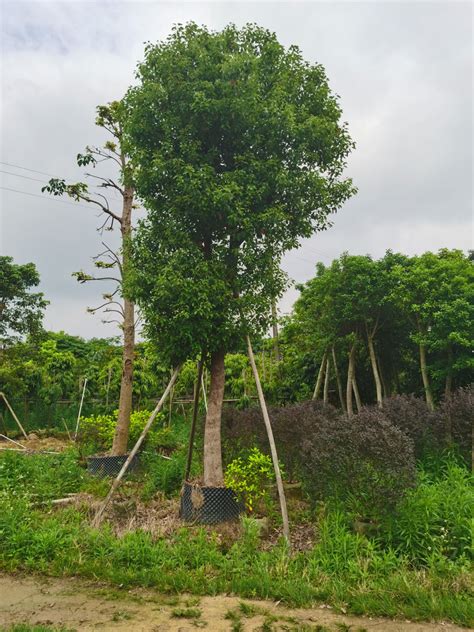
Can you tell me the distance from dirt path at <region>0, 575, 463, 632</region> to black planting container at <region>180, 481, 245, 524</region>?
1.75 meters

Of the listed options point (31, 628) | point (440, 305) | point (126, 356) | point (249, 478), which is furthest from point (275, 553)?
point (440, 305)

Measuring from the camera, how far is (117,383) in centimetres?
1611

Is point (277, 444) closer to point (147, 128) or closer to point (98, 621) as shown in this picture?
point (98, 621)

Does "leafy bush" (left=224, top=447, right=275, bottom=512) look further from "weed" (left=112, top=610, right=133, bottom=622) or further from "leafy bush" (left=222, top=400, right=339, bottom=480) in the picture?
"weed" (left=112, top=610, right=133, bottom=622)

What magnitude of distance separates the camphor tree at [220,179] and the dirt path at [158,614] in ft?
8.24

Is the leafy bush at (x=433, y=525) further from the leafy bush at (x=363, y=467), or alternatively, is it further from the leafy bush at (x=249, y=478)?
the leafy bush at (x=249, y=478)

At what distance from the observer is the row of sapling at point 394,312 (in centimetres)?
1223

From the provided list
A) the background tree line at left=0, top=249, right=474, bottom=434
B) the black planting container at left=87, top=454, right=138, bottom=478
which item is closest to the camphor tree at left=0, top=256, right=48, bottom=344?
the background tree line at left=0, top=249, right=474, bottom=434

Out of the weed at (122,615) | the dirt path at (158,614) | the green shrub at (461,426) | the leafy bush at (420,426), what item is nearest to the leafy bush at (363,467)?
the dirt path at (158,614)

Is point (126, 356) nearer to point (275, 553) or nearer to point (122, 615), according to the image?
point (275, 553)

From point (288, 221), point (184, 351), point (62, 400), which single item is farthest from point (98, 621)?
point (62, 400)

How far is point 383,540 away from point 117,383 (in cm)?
1217

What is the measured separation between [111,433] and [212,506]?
483 cm

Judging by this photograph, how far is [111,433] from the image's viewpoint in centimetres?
1059
